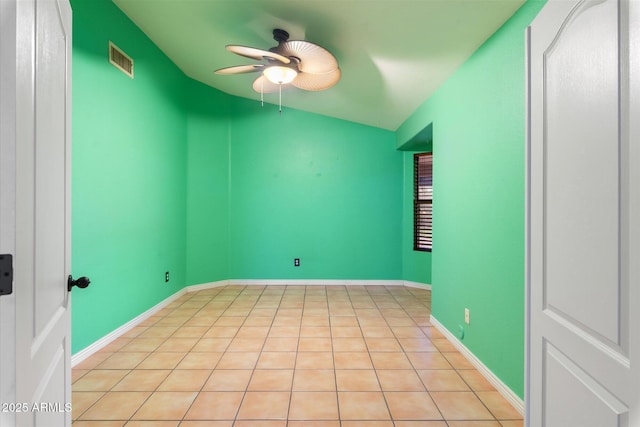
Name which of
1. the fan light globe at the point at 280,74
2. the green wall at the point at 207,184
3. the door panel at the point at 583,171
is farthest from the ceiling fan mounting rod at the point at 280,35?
the green wall at the point at 207,184

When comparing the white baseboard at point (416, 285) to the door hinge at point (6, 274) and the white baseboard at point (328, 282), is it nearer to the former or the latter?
the white baseboard at point (328, 282)

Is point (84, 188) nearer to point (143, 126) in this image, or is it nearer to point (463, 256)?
point (143, 126)

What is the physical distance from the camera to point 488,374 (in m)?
2.19

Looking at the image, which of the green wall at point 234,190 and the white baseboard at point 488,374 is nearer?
the white baseboard at point 488,374

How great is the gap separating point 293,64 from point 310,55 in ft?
0.76

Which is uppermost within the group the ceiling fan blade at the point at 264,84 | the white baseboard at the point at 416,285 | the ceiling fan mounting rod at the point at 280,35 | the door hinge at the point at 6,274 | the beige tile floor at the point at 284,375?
the ceiling fan mounting rod at the point at 280,35

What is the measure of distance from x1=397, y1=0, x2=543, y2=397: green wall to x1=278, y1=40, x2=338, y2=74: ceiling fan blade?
112 cm

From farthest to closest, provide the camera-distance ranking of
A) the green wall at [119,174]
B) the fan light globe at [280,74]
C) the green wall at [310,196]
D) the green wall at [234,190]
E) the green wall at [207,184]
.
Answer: the green wall at [310,196]
the green wall at [207,184]
the green wall at [234,190]
the fan light globe at [280,74]
the green wall at [119,174]

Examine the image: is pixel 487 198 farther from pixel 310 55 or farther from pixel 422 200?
pixel 422 200

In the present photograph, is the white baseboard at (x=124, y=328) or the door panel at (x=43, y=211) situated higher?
the door panel at (x=43, y=211)

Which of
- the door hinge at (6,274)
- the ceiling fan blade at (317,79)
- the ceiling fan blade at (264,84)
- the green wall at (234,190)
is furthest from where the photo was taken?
the green wall at (234,190)

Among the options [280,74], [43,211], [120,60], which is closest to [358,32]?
[280,74]

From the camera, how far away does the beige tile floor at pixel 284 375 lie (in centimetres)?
182

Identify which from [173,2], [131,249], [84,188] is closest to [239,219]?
[131,249]
